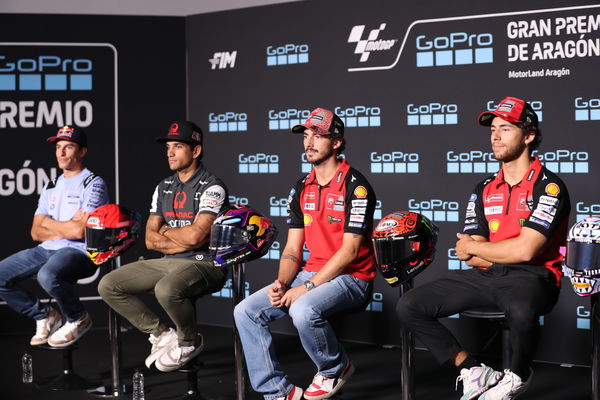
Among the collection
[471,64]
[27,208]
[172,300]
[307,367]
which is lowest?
[307,367]

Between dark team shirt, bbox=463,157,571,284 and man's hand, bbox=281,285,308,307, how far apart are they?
811 millimetres

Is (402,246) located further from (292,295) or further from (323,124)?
(323,124)

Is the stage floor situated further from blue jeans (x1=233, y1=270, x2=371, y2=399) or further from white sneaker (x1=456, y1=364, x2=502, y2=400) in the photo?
white sneaker (x1=456, y1=364, x2=502, y2=400)

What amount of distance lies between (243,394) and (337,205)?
3.46 feet

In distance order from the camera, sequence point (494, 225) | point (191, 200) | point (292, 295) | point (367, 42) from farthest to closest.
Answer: point (367, 42), point (191, 200), point (292, 295), point (494, 225)

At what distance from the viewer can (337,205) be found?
3857mm

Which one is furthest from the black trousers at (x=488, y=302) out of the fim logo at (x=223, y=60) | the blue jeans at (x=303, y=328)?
the fim logo at (x=223, y=60)

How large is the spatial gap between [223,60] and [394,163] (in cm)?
167

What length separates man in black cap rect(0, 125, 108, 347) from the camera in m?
4.62

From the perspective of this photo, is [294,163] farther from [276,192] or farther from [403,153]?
[403,153]

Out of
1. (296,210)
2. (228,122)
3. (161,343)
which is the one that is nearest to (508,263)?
(296,210)

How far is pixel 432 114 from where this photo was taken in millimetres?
5234

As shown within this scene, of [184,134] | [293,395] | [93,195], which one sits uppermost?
[184,134]

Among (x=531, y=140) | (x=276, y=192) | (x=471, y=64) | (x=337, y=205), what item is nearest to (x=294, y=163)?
(x=276, y=192)
